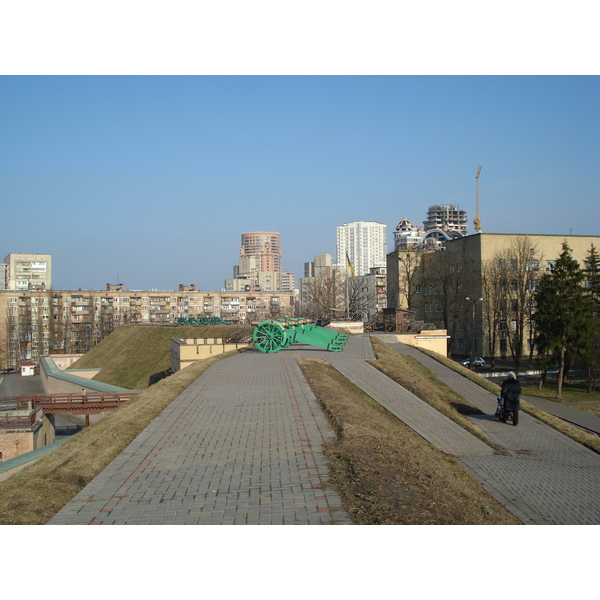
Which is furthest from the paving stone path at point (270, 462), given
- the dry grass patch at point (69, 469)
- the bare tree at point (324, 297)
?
the bare tree at point (324, 297)

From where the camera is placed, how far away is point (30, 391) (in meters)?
40.0

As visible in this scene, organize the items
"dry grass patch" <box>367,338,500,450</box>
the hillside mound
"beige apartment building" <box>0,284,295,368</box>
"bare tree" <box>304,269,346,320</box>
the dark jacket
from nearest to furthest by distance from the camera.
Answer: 1. "dry grass patch" <box>367,338,500,450</box>
2. the dark jacket
3. the hillside mound
4. "bare tree" <box>304,269,346,320</box>
5. "beige apartment building" <box>0,284,295,368</box>

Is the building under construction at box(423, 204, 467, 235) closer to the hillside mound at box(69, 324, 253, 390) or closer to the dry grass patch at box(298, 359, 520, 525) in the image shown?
the hillside mound at box(69, 324, 253, 390)

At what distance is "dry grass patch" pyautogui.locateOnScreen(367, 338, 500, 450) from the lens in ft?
43.1

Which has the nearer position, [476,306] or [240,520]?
[240,520]

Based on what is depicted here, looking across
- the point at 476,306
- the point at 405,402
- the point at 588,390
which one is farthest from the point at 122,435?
the point at 476,306

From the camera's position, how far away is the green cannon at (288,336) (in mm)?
20125

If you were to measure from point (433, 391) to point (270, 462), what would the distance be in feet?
35.4

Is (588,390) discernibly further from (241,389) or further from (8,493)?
(8,493)

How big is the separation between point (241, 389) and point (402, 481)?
6514 millimetres

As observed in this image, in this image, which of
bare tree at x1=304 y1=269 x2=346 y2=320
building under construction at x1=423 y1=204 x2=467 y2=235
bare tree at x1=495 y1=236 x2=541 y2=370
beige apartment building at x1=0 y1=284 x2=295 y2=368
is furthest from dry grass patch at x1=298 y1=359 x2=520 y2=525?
building under construction at x1=423 y1=204 x2=467 y2=235

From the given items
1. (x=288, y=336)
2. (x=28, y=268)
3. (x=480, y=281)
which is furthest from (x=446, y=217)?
(x=288, y=336)

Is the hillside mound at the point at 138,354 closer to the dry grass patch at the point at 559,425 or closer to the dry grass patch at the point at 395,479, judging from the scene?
the dry grass patch at the point at 559,425

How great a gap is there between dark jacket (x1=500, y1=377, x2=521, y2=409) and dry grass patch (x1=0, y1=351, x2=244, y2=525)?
7788mm
